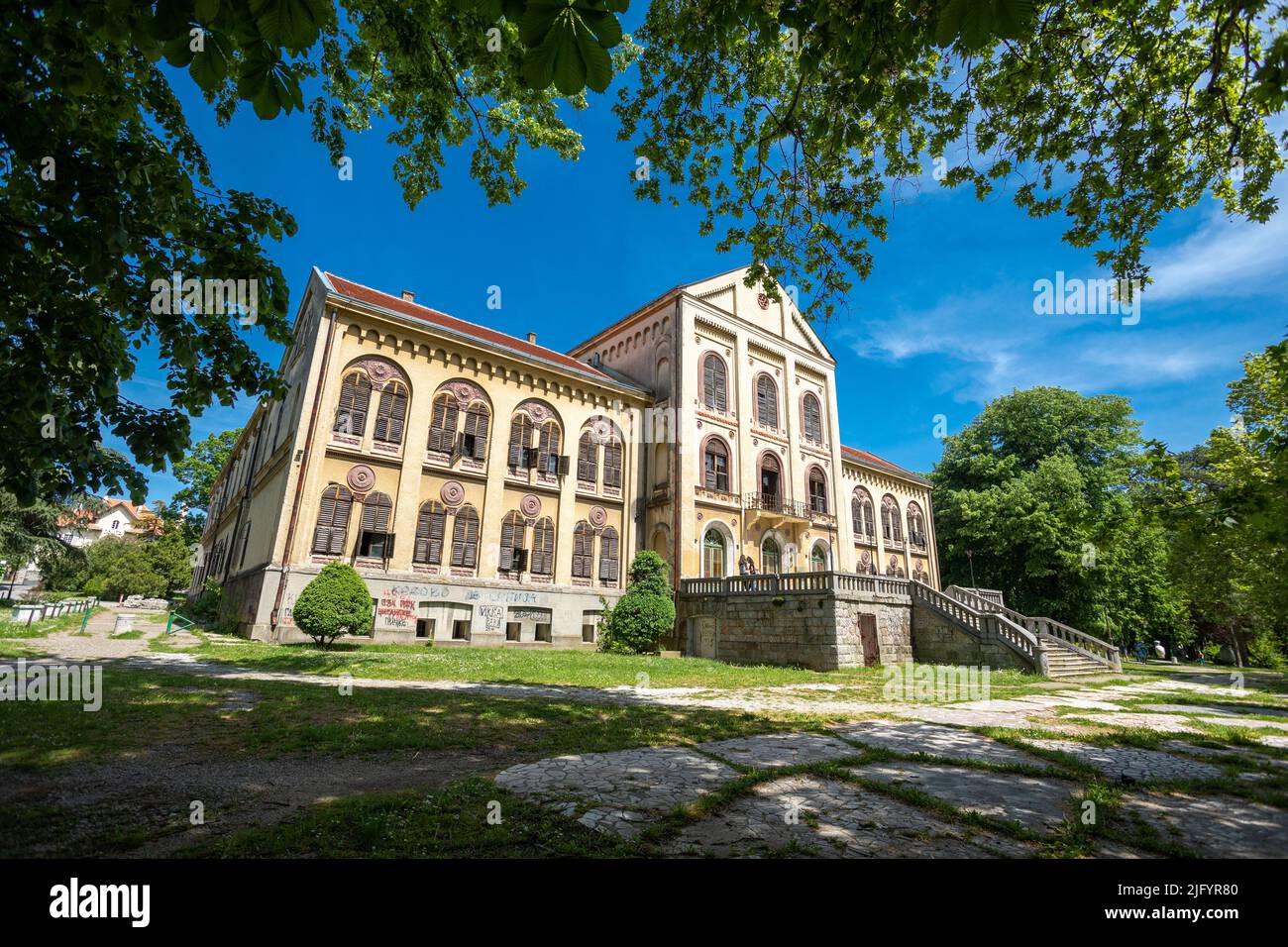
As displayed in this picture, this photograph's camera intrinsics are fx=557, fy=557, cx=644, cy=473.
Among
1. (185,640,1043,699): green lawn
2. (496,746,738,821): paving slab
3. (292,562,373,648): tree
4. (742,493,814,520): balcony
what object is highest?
(742,493,814,520): balcony

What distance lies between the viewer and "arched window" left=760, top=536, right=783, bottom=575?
90.2ft

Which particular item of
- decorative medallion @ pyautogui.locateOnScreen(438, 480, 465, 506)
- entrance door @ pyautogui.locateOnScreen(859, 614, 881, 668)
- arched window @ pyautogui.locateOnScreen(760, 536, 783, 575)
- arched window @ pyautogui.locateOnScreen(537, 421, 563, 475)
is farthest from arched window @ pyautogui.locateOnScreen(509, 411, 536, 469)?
entrance door @ pyautogui.locateOnScreen(859, 614, 881, 668)

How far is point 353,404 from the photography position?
2006 centimetres

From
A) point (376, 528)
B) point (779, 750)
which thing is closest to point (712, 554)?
point (376, 528)

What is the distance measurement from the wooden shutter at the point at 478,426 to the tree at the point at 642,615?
7.82 meters

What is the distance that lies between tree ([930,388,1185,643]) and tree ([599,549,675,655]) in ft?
56.9

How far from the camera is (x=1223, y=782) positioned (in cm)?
469

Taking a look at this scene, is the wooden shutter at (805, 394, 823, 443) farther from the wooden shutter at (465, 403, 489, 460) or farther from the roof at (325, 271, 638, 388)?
the wooden shutter at (465, 403, 489, 460)

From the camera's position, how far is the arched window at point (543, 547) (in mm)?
22891

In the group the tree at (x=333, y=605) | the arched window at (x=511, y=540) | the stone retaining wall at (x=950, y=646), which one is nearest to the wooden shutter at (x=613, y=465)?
the arched window at (x=511, y=540)

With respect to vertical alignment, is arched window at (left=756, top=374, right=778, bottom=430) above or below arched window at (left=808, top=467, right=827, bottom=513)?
above

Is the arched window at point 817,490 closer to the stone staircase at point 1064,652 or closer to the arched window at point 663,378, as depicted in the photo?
the stone staircase at point 1064,652

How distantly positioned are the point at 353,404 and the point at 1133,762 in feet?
71.5

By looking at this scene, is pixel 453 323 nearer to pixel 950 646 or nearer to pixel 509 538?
pixel 509 538
